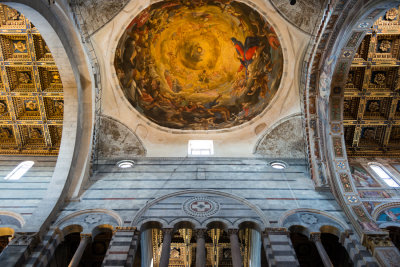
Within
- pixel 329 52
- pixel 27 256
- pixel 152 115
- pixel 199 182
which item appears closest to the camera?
pixel 27 256

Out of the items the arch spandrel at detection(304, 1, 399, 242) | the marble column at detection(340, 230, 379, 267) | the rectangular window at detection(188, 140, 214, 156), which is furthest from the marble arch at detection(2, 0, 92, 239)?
the marble column at detection(340, 230, 379, 267)

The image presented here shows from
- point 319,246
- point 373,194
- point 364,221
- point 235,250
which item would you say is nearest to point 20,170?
point 235,250

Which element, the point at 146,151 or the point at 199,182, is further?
the point at 146,151

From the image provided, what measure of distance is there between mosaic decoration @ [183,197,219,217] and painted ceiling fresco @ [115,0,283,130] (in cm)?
534

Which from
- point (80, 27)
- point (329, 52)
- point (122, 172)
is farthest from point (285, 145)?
point (80, 27)

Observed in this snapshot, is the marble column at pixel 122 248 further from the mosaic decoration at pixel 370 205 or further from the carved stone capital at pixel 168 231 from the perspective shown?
the mosaic decoration at pixel 370 205

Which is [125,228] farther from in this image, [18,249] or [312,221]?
[312,221]

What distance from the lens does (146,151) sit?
50.6ft

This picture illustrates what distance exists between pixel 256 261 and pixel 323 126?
679 cm

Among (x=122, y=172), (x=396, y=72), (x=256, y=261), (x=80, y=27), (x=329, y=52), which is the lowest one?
(x=256, y=261)

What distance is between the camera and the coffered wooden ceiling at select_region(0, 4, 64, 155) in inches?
520

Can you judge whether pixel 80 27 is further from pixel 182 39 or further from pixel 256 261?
pixel 256 261

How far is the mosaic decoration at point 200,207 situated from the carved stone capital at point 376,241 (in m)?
5.29

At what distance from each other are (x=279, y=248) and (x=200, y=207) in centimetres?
338
